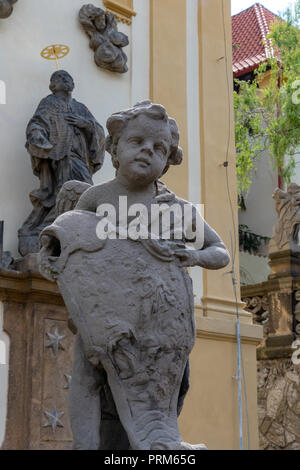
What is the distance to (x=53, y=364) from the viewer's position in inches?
282

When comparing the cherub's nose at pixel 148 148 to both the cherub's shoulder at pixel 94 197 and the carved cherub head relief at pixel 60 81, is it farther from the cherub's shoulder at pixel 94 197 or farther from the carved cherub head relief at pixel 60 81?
the carved cherub head relief at pixel 60 81

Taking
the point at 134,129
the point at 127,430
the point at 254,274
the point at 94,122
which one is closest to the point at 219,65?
the point at 94,122

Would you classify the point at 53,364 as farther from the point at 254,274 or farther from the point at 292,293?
the point at 254,274

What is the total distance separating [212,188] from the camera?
10164mm

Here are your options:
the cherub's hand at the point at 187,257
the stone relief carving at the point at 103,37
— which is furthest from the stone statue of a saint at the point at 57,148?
the cherub's hand at the point at 187,257

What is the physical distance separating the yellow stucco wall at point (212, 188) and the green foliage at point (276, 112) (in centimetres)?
684

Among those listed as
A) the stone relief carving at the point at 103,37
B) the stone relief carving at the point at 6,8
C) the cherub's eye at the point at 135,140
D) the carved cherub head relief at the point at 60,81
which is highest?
the stone relief carving at the point at 103,37

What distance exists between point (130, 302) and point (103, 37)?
21.7 ft

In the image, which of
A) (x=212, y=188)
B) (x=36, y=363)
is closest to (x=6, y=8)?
Answer: (x=212, y=188)

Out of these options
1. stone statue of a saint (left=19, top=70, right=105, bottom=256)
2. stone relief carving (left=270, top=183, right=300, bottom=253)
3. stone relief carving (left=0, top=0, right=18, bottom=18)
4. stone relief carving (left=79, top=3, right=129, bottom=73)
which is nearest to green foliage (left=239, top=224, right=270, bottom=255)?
stone relief carving (left=270, top=183, right=300, bottom=253)

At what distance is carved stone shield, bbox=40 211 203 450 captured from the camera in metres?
3.06

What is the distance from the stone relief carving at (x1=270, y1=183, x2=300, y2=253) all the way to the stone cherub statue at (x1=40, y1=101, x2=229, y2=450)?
28.0ft

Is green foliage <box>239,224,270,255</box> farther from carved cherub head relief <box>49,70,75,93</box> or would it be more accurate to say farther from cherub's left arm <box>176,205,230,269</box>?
cherub's left arm <box>176,205,230,269</box>

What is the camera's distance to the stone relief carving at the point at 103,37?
902 cm
